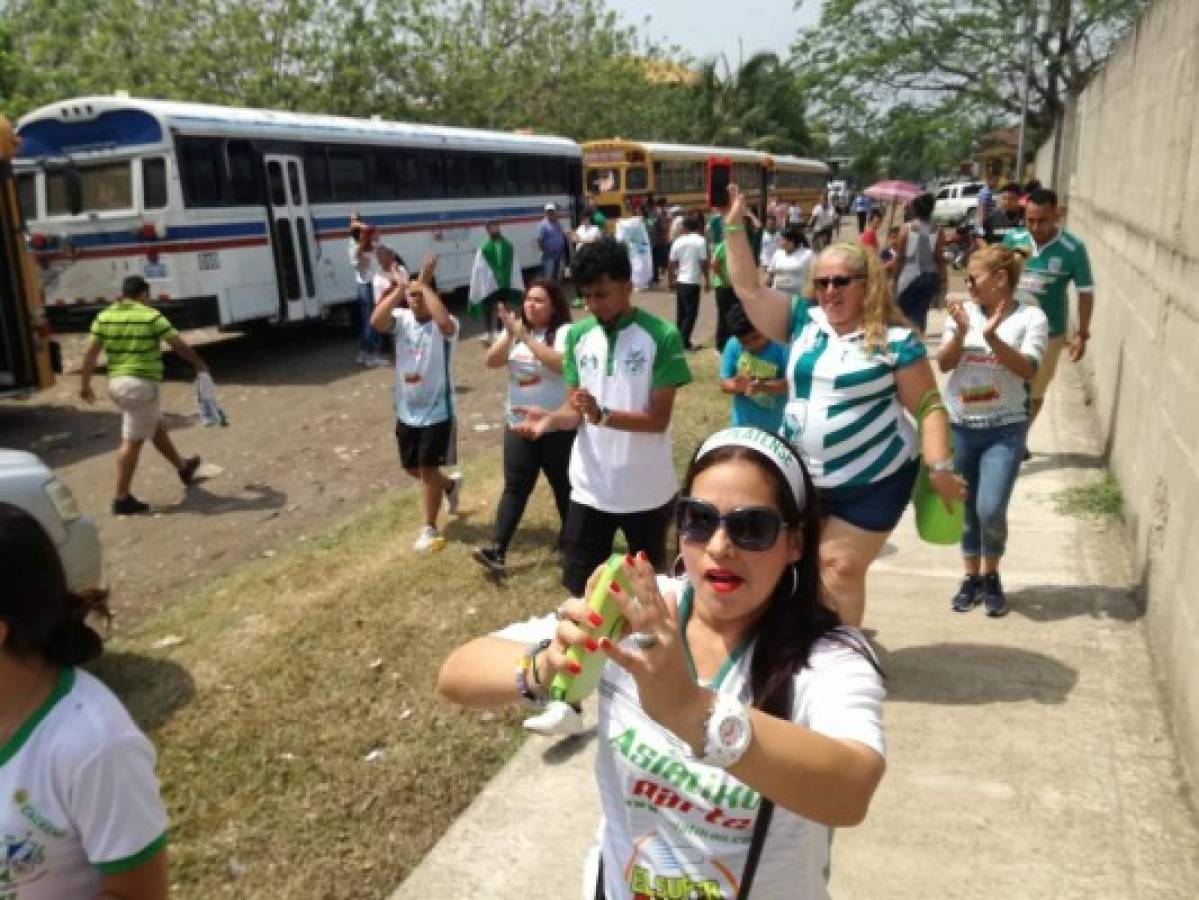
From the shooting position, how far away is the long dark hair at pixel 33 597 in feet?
5.56

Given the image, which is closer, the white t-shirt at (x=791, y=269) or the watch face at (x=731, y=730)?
the watch face at (x=731, y=730)

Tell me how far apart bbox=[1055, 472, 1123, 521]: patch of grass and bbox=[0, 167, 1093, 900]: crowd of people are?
0.78 metres

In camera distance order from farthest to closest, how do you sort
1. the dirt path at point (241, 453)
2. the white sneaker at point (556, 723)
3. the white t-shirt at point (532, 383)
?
the dirt path at point (241, 453) → the white t-shirt at point (532, 383) → the white sneaker at point (556, 723)

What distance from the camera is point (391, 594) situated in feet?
18.4

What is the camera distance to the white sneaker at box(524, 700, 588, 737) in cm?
382

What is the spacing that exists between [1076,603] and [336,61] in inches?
1064

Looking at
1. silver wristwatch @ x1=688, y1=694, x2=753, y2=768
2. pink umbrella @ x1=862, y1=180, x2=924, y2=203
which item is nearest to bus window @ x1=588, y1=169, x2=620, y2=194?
pink umbrella @ x1=862, y1=180, x2=924, y2=203

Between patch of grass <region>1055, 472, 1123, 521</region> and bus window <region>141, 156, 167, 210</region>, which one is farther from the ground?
bus window <region>141, 156, 167, 210</region>

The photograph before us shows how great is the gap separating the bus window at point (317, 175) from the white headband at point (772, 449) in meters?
14.0

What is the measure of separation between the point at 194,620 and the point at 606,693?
Answer: 4554 millimetres

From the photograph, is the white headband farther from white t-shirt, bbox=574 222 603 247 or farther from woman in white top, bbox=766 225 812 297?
white t-shirt, bbox=574 222 603 247

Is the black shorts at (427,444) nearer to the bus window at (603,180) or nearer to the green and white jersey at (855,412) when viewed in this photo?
the green and white jersey at (855,412)

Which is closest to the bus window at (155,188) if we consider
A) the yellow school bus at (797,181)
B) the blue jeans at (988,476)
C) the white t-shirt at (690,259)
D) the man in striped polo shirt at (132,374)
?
the man in striped polo shirt at (132,374)

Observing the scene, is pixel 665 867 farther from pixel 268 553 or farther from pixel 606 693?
pixel 268 553
